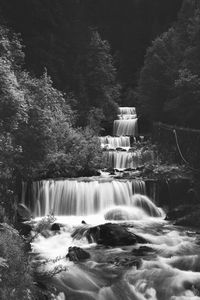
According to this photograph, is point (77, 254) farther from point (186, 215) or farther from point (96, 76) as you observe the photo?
point (96, 76)

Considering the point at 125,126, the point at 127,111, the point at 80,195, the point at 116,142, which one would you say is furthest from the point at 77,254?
the point at 127,111

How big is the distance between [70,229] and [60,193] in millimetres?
3707

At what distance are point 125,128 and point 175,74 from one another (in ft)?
21.1

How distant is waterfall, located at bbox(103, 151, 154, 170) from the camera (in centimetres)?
2517

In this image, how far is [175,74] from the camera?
28.5 metres

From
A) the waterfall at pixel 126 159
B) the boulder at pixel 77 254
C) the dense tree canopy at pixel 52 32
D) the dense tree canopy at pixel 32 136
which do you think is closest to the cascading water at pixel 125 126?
the dense tree canopy at pixel 52 32

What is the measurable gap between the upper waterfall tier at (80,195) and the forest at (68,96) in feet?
3.16

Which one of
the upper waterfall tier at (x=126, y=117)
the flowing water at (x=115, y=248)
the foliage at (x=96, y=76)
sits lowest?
the flowing water at (x=115, y=248)

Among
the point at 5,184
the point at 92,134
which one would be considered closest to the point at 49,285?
the point at 5,184

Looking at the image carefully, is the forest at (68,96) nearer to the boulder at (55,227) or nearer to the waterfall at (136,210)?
the boulder at (55,227)

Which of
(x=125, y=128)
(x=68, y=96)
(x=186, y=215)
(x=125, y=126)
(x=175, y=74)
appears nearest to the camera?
(x=186, y=215)

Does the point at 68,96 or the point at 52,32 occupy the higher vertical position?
the point at 52,32

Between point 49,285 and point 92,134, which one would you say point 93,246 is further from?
point 92,134

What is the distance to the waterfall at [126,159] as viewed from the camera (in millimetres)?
25170
